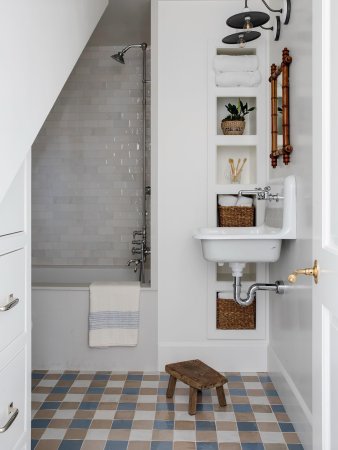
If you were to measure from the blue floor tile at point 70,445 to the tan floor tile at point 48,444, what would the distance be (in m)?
0.02

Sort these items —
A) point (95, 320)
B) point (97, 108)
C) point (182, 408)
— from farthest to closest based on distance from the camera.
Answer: point (97, 108) → point (95, 320) → point (182, 408)

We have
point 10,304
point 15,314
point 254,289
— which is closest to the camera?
point 10,304

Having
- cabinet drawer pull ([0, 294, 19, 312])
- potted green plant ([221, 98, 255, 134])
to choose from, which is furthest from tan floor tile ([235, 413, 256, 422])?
potted green plant ([221, 98, 255, 134])

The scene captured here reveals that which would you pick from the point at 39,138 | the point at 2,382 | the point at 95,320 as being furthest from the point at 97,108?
the point at 2,382

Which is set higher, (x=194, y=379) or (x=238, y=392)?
(x=194, y=379)

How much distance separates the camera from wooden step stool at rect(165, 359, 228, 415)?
265 centimetres

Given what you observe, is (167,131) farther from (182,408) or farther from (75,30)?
(182,408)

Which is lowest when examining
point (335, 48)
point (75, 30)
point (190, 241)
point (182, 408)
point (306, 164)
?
point (182, 408)

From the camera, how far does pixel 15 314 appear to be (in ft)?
5.72

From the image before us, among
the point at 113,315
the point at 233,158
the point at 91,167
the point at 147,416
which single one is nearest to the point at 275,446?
the point at 147,416

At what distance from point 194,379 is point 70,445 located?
0.72 m

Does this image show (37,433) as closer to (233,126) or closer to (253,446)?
(253,446)

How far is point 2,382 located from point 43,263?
2847mm

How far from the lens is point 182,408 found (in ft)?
8.95
